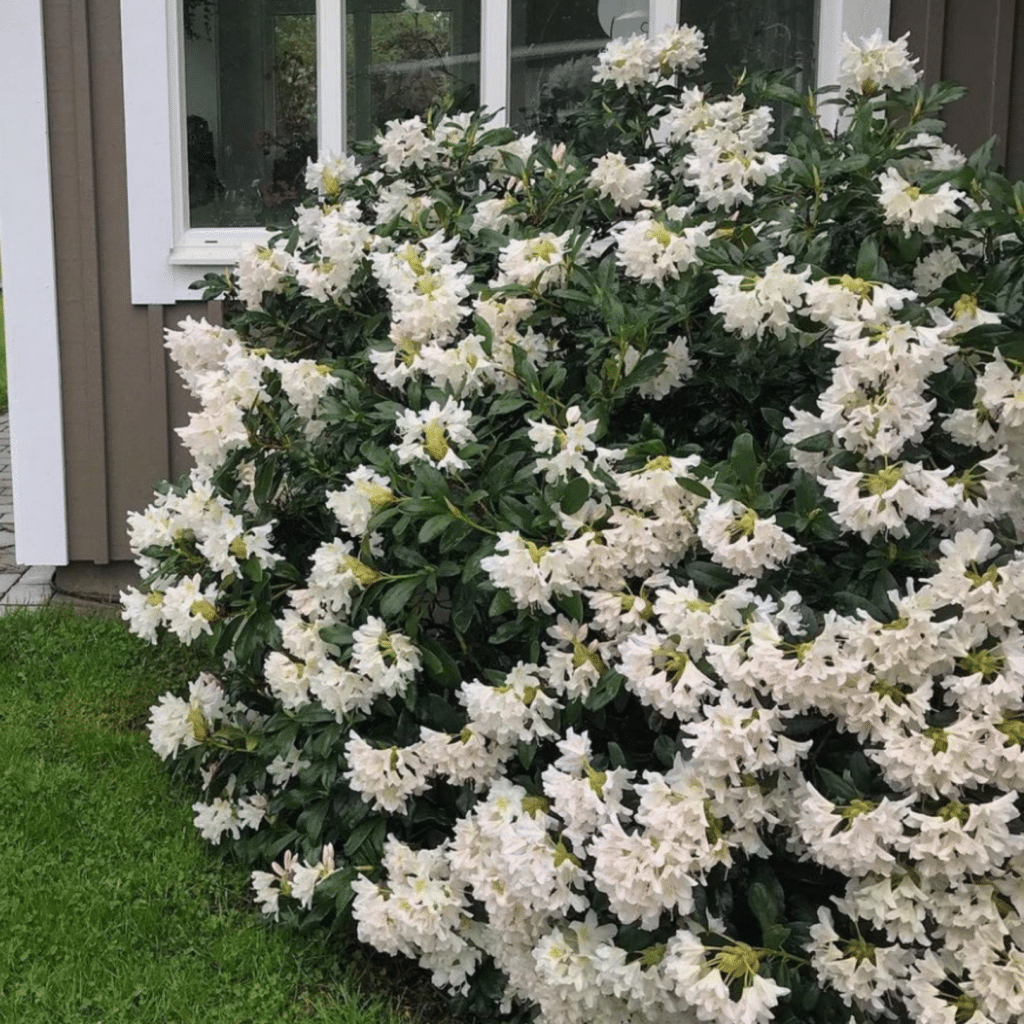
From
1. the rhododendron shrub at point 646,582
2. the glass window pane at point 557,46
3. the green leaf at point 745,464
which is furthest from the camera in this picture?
the glass window pane at point 557,46

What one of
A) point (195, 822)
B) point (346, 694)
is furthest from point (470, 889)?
point (195, 822)

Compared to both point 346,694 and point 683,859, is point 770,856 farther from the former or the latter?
point 346,694

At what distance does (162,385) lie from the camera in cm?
431

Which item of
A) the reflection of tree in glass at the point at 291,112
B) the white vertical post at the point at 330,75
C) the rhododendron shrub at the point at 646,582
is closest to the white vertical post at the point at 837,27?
the rhododendron shrub at the point at 646,582

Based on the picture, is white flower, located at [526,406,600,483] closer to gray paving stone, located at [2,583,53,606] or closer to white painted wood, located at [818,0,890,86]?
white painted wood, located at [818,0,890,86]

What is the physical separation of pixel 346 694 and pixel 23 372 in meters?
2.54

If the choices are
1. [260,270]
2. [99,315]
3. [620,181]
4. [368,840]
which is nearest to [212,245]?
[99,315]

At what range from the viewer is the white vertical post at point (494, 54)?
4.12 metres

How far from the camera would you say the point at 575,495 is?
2.12 meters

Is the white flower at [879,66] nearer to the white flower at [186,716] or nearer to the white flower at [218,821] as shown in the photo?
the white flower at [186,716]

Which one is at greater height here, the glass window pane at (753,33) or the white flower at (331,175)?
the glass window pane at (753,33)

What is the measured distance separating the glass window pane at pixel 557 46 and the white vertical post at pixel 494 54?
0.13 ft

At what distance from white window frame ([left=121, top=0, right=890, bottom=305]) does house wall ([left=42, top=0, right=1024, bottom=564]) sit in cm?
7

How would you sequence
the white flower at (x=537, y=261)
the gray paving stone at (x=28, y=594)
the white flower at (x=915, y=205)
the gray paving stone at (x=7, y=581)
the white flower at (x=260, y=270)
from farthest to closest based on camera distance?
the gray paving stone at (x=7, y=581), the gray paving stone at (x=28, y=594), the white flower at (x=260, y=270), the white flower at (x=537, y=261), the white flower at (x=915, y=205)
